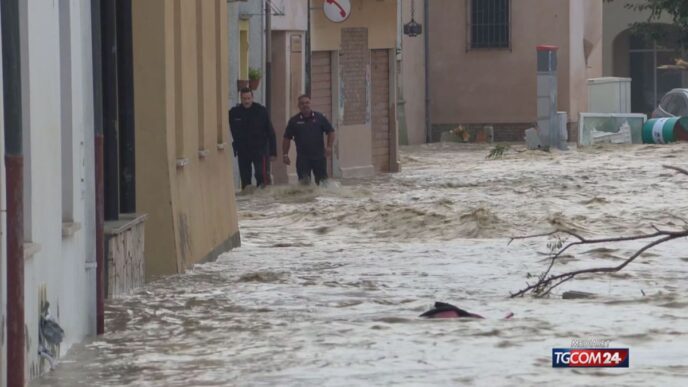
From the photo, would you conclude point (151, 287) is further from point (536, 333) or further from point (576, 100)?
point (576, 100)

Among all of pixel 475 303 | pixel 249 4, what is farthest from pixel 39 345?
pixel 249 4

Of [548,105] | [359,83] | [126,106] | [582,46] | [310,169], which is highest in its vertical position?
[582,46]

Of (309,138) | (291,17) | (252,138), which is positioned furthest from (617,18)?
(252,138)

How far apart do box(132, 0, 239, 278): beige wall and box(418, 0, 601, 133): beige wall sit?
30.5 metres

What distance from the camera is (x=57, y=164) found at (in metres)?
9.98

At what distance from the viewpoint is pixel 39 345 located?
30.9 feet

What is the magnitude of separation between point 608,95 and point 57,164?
125ft

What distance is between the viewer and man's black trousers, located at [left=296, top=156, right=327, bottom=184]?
1064 inches

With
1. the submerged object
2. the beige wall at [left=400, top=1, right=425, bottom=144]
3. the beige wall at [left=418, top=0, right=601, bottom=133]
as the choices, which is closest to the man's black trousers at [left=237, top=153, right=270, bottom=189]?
the submerged object

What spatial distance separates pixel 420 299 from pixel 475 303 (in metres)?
0.56

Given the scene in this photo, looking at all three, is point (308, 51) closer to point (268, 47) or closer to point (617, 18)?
point (268, 47)

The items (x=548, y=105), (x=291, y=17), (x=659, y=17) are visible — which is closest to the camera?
(x=291, y=17)

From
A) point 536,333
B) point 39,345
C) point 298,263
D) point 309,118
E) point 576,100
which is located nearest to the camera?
point 39,345

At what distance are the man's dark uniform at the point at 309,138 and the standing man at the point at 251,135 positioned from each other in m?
0.44
